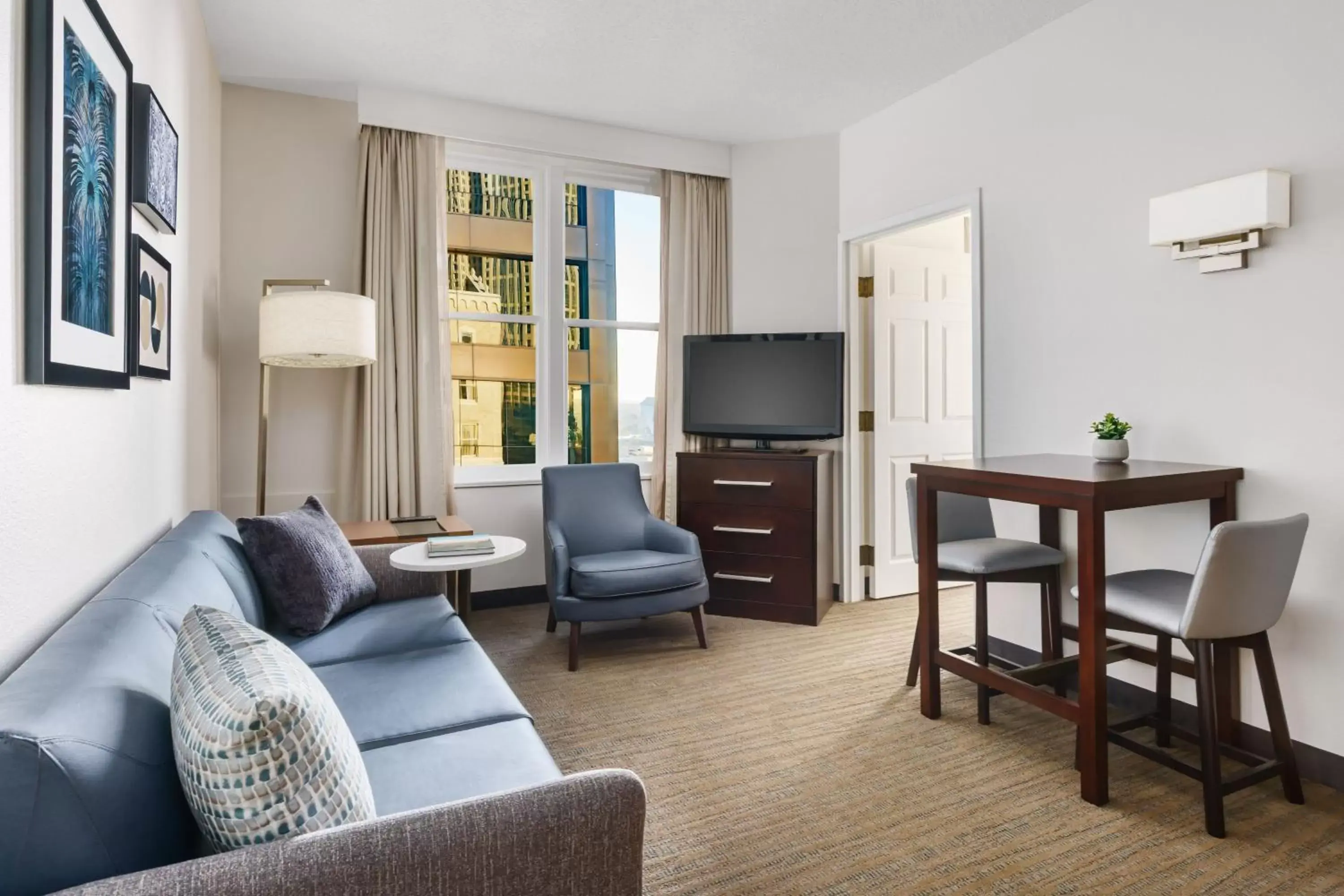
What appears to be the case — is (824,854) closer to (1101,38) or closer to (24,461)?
(24,461)

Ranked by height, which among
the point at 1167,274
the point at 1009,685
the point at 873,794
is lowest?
the point at 873,794

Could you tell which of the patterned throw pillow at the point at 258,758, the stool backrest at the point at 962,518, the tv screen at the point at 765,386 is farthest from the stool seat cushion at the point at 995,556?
the patterned throw pillow at the point at 258,758

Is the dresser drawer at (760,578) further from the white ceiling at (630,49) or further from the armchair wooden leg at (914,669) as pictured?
the white ceiling at (630,49)

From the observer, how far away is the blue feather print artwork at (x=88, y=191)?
136 cm

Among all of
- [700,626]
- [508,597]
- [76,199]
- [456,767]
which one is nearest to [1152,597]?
[700,626]

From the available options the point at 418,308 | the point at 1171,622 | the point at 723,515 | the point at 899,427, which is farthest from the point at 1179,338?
the point at 418,308

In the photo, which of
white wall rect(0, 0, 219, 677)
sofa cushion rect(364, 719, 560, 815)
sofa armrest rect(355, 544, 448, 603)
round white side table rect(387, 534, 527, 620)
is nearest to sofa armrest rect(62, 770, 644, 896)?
sofa cushion rect(364, 719, 560, 815)

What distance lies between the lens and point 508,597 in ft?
13.9

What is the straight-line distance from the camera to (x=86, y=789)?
2.77 ft

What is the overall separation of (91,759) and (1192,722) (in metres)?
3.00

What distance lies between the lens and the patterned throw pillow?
91 cm

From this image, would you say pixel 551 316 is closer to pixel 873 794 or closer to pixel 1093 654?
pixel 873 794

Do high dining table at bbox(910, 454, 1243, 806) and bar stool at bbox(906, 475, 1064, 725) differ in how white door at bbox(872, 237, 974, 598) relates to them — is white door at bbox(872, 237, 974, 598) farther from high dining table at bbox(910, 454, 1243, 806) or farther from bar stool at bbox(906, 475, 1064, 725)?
high dining table at bbox(910, 454, 1243, 806)

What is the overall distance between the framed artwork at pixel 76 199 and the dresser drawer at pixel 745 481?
275cm
